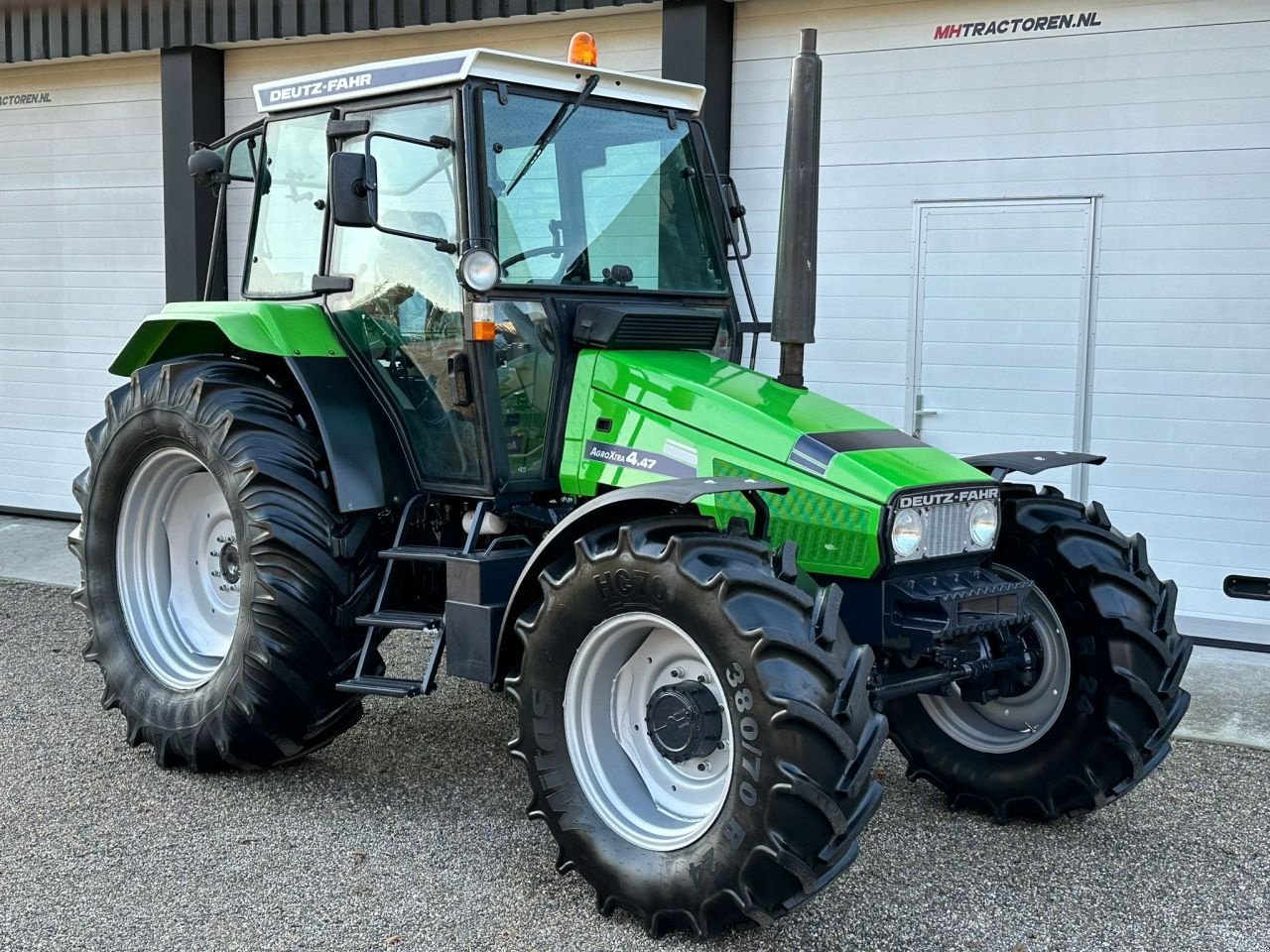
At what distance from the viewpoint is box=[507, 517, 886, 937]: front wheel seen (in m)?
3.15

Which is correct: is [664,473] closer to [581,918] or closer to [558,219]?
[558,219]

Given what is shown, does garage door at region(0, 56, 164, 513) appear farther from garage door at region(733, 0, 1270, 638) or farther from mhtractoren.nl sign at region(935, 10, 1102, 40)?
mhtractoren.nl sign at region(935, 10, 1102, 40)

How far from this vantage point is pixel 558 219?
4289mm

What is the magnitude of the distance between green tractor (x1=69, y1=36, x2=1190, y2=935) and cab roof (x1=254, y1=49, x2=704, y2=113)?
0.01m

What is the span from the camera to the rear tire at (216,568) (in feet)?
14.2

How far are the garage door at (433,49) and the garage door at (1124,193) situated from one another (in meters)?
1.02

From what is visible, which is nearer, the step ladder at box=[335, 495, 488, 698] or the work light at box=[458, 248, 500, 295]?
the work light at box=[458, 248, 500, 295]

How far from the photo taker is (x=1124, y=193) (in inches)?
268

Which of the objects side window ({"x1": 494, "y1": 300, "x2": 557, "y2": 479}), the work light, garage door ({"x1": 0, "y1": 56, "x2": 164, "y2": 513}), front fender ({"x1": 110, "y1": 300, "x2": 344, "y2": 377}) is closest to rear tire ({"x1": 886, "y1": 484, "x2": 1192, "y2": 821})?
side window ({"x1": 494, "y1": 300, "x2": 557, "y2": 479})

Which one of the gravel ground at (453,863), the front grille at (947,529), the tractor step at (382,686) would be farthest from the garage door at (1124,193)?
the tractor step at (382,686)

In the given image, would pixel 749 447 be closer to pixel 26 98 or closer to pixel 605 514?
pixel 605 514

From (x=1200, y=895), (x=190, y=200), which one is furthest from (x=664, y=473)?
(x=190, y=200)

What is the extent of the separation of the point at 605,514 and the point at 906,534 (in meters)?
0.86

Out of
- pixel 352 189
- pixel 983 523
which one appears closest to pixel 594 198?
pixel 352 189
